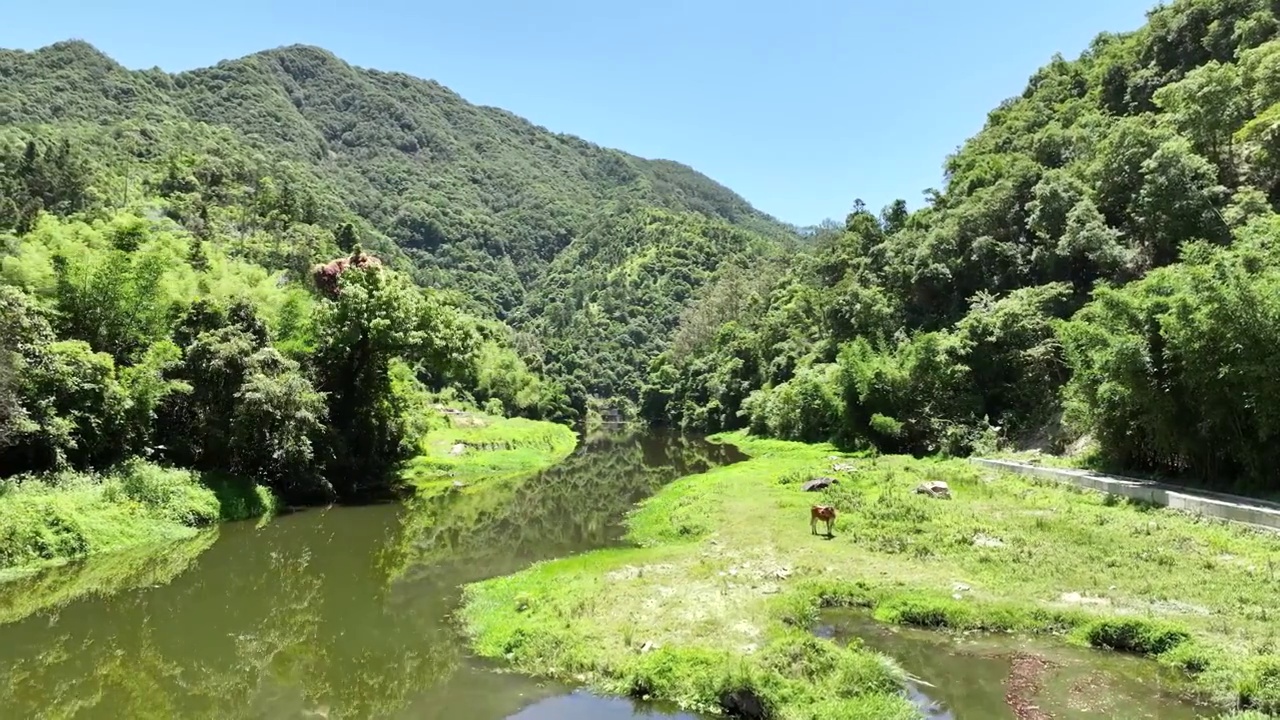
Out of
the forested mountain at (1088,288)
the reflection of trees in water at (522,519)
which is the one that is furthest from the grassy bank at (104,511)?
the forested mountain at (1088,288)

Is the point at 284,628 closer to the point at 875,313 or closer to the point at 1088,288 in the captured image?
the point at 1088,288

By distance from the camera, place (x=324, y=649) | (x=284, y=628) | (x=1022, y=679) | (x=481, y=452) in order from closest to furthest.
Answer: (x=1022, y=679) → (x=324, y=649) → (x=284, y=628) → (x=481, y=452)

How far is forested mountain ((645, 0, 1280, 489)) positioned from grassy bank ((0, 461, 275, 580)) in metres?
36.3

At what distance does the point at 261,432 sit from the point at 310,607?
1662 cm

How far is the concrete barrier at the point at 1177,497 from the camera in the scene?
850 inches

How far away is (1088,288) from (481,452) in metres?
46.6

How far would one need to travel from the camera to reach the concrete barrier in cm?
2158

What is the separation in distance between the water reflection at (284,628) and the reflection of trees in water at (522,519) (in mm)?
167

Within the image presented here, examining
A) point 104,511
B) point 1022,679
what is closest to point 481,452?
point 104,511

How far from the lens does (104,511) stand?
2597 cm

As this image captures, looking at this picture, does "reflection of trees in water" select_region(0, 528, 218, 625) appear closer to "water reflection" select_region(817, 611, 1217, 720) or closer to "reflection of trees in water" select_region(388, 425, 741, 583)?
"reflection of trees in water" select_region(388, 425, 741, 583)

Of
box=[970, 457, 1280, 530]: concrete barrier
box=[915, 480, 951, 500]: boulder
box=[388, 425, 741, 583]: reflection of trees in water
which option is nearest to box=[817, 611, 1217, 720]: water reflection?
box=[970, 457, 1280, 530]: concrete barrier

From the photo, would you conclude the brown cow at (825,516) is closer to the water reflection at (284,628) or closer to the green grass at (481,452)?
the water reflection at (284,628)

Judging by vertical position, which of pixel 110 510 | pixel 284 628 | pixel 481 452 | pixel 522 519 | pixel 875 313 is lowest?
pixel 481 452
